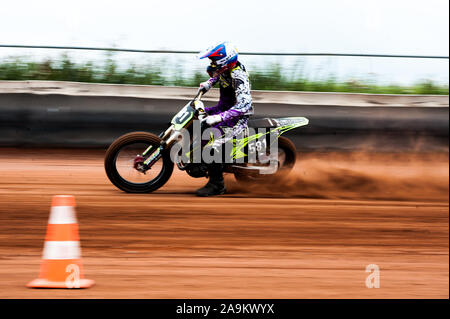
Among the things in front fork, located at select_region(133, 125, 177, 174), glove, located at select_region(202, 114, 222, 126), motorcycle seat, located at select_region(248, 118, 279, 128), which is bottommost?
front fork, located at select_region(133, 125, 177, 174)

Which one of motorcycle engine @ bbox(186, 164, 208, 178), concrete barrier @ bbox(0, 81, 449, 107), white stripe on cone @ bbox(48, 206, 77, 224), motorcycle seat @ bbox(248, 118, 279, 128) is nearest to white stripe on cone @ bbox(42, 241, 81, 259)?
white stripe on cone @ bbox(48, 206, 77, 224)

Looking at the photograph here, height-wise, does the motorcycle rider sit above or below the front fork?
above

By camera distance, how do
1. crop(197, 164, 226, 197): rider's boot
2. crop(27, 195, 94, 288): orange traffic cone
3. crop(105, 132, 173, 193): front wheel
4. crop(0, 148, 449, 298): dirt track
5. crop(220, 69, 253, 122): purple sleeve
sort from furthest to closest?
crop(197, 164, 226, 197): rider's boot → crop(220, 69, 253, 122): purple sleeve → crop(105, 132, 173, 193): front wheel → crop(0, 148, 449, 298): dirt track → crop(27, 195, 94, 288): orange traffic cone

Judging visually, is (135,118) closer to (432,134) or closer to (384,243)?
(432,134)

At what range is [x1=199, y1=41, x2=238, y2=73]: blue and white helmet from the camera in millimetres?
7176

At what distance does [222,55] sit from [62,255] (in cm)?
379

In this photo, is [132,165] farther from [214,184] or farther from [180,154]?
[214,184]

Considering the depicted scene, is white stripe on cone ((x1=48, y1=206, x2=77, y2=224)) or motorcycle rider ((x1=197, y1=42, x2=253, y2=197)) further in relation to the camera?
motorcycle rider ((x1=197, y1=42, x2=253, y2=197))

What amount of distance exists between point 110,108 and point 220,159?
357 cm

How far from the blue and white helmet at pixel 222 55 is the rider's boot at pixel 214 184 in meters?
1.18

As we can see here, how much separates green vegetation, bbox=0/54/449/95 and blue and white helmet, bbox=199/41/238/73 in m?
4.03

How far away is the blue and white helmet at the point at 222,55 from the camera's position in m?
7.18

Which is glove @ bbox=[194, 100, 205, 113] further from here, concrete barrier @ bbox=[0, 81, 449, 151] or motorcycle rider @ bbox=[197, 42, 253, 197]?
concrete barrier @ bbox=[0, 81, 449, 151]
